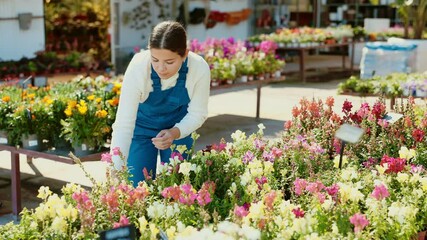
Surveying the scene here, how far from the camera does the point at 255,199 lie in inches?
105

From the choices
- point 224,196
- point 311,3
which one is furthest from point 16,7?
point 311,3

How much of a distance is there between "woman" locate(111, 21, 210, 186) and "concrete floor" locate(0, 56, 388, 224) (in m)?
1.68

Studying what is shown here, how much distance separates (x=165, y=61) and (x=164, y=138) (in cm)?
37

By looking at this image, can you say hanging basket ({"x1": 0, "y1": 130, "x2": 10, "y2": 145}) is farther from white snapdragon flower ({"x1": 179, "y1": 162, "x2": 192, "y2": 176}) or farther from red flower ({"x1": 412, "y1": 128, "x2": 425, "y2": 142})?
red flower ({"x1": 412, "y1": 128, "x2": 425, "y2": 142})

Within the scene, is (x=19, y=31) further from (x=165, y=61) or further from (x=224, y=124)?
(x=165, y=61)

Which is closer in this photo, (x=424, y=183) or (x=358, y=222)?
(x=358, y=222)

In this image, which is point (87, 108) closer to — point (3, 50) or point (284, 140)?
point (284, 140)

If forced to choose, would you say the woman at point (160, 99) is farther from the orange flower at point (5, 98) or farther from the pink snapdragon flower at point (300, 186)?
the orange flower at point (5, 98)

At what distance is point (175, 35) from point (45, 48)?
8567 millimetres

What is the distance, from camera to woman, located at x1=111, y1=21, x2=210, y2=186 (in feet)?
10.4

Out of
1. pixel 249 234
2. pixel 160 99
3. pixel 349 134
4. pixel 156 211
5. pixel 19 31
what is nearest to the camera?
pixel 249 234

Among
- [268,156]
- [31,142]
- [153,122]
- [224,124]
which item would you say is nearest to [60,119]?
[31,142]

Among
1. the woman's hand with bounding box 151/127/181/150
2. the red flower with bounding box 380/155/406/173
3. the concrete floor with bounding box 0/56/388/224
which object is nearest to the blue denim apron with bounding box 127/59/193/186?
the woman's hand with bounding box 151/127/181/150

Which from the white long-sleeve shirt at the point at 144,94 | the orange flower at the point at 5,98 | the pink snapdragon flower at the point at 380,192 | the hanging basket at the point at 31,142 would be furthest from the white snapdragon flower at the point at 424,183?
the orange flower at the point at 5,98
